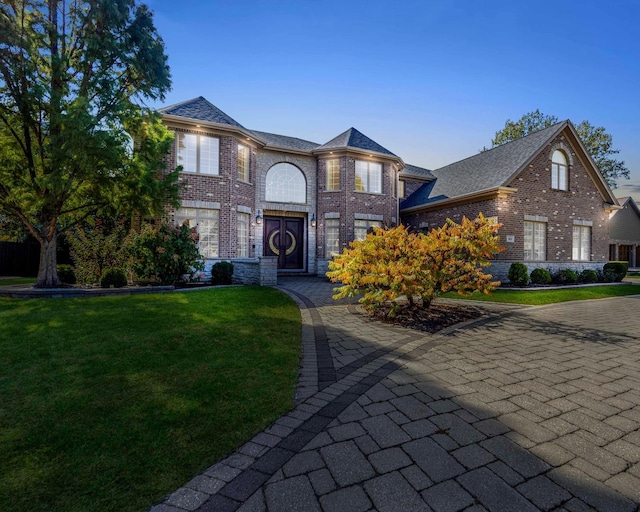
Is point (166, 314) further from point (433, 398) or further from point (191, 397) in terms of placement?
point (433, 398)

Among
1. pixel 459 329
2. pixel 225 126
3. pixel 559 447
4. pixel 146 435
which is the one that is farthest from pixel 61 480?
pixel 225 126

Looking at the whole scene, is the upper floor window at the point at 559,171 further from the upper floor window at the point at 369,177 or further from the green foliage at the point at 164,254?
the green foliage at the point at 164,254

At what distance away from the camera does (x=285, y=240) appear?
16.6m

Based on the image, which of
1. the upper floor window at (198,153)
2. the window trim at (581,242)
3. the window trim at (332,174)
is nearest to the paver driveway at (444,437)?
the upper floor window at (198,153)

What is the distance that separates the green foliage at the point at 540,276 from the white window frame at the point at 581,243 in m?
3.91

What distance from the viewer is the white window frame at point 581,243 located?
1627 cm

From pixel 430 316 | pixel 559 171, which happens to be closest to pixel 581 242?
pixel 559 171

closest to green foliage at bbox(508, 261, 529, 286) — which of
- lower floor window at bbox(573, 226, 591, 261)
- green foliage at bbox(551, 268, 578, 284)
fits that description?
green foliage at bbox(551, 268, 578, 284)

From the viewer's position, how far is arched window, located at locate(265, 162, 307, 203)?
16.1m

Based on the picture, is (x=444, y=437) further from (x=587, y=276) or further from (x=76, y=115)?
(x=587, y=276)

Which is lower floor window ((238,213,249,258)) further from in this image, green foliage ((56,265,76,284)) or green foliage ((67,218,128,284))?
green foliage ((56,265,76,284))

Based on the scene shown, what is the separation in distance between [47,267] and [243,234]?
726 cm

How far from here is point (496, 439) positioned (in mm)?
2475

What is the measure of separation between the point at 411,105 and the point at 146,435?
13991 mm
